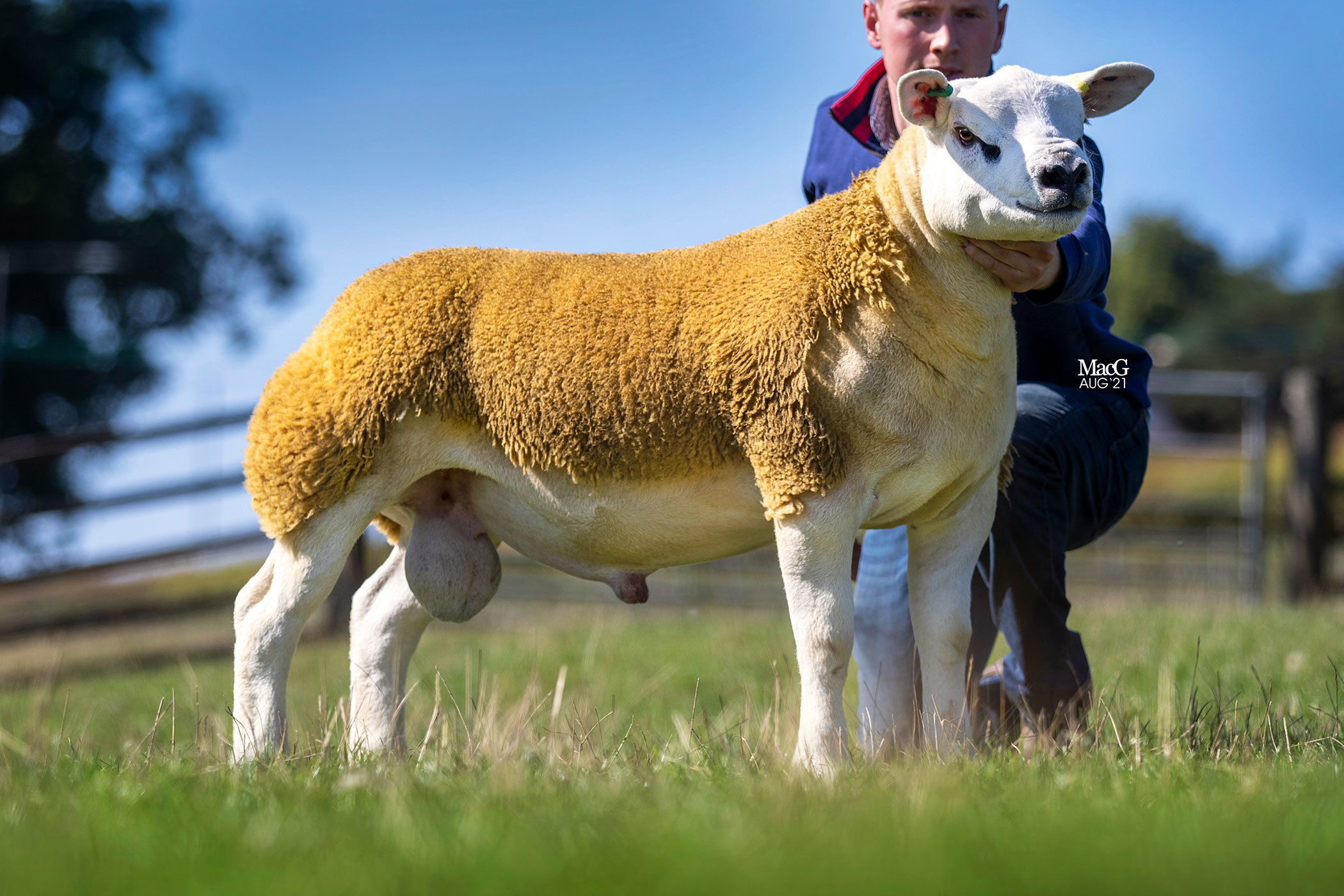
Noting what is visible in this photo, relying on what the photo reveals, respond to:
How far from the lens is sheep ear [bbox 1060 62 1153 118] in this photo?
9.11 feet

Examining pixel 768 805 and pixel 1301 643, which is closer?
pixel 768 805

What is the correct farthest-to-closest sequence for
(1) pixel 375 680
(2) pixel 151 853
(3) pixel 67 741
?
(3) pixel 67 741 → (1) pixel 375 680 → (2) pixel 151 853

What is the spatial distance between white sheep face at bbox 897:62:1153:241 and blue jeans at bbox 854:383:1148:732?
0.99 metres

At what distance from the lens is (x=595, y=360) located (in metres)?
2.92

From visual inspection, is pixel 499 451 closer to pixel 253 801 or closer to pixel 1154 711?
pixel 253 801

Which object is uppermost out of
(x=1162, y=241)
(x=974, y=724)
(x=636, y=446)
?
(x=1162, y=241)

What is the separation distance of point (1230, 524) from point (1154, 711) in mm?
9284

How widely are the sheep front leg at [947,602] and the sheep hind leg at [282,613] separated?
54.3 inches

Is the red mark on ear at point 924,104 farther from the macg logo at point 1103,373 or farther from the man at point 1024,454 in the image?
the macg logo at point 1103,373

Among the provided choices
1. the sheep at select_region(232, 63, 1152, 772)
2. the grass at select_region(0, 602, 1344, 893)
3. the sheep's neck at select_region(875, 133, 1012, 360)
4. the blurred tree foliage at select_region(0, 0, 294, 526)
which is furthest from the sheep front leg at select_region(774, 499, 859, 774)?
the blurred tree foliage at select_region(0, 0, 294, 526)

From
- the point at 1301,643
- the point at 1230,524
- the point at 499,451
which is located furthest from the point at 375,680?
the point at 1230,524

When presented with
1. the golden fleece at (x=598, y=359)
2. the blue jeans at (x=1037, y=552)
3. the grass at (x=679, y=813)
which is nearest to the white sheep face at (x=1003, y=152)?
the golden fleece at (x=598, y=359)

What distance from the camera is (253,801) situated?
227 centimetres

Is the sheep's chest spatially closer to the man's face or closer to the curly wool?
the curly wool
